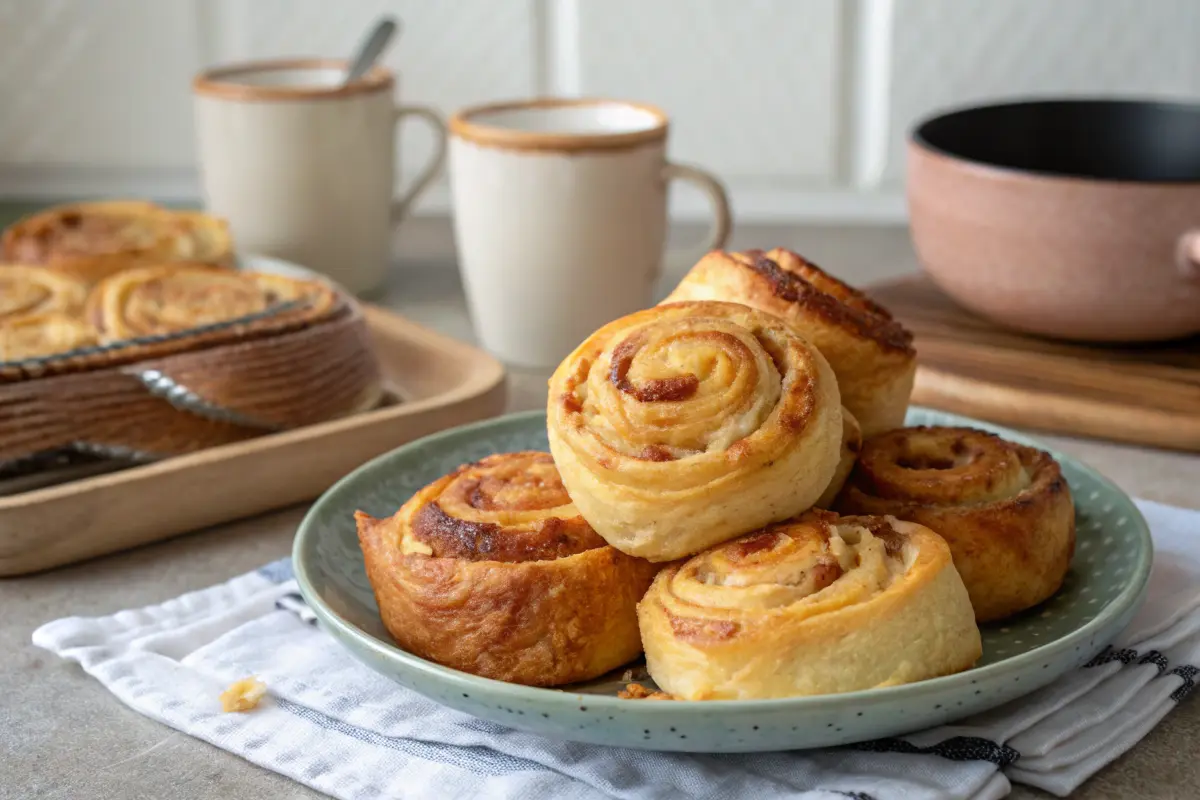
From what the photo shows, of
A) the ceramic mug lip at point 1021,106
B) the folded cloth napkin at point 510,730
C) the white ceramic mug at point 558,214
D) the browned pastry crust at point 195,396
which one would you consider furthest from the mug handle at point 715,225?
the folded cloth napkin at point 510,730

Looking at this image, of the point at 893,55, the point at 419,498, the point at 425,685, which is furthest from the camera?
the point at 893,55

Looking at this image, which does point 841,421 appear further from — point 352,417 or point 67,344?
point 67,344

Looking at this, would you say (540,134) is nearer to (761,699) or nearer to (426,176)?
(426,176)

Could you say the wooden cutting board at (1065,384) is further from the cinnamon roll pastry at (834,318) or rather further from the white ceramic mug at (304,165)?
the white ceramic mug at (304,165)

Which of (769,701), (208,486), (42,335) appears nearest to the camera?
(769,701)

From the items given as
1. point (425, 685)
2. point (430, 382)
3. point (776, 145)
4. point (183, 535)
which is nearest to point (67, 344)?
point (183, 535)

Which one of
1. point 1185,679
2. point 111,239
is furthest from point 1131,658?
point 111,239

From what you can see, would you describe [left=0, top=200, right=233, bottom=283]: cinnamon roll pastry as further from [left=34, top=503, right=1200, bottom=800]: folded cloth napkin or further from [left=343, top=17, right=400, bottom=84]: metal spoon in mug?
[left=34, top=503, right=1200, bottom=800]: folded cloth napkin

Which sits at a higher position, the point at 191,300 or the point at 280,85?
the point at 280,85
